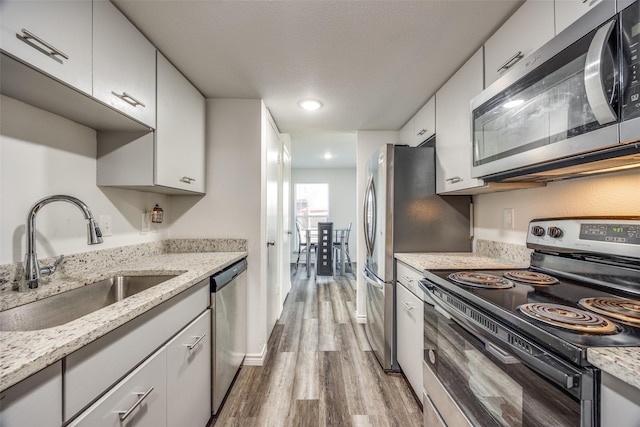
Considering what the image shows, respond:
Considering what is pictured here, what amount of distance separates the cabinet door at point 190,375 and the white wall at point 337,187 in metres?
4.96

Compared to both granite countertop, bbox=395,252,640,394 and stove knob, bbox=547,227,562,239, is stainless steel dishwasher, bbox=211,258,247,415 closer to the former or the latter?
granite countertop, bbox=395,252,640,394

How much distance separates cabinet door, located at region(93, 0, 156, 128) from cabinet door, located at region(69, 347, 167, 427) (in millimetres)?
1095

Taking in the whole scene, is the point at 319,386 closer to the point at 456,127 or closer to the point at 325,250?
the point at 456,127

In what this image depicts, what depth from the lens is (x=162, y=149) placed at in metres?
1.53

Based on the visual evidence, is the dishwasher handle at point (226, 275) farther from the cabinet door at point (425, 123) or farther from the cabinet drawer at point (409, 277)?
the cabinet door at point (425, 123)

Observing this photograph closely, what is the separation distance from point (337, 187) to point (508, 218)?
15.9 feet

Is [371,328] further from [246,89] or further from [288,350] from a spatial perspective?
[246,89]

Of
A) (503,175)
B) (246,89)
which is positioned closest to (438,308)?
(503,175)

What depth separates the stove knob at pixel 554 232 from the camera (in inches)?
47.3

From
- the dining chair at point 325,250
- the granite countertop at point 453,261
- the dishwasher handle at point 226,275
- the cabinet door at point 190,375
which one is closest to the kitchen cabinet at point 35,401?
the cabinet door at point 190,375

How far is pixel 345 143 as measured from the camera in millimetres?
Result: 3795

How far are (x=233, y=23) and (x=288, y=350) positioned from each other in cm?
237

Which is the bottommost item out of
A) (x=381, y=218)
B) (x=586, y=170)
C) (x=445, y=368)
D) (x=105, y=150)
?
(x=445, y=368)

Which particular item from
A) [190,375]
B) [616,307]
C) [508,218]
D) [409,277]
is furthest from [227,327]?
[508,218]
